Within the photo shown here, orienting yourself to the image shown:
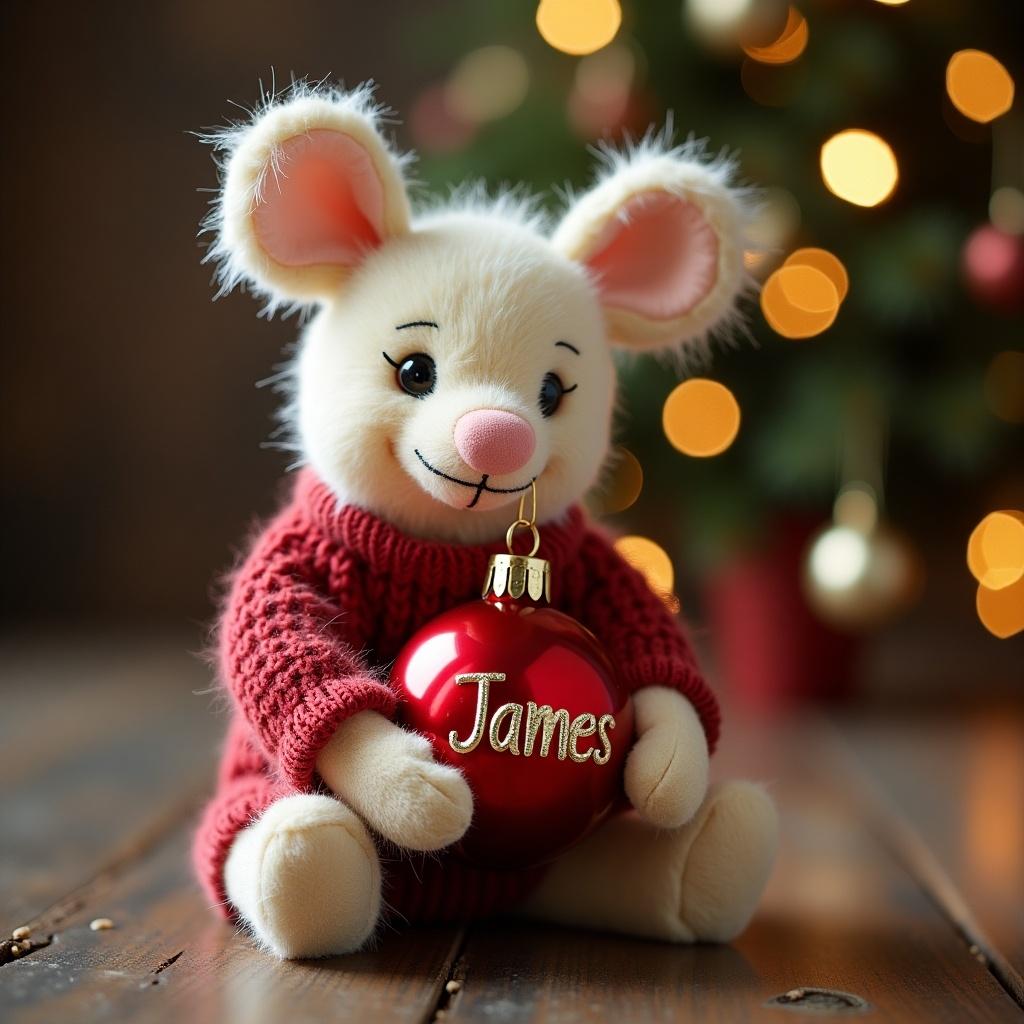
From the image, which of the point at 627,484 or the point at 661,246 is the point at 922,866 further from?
the point at 627,484

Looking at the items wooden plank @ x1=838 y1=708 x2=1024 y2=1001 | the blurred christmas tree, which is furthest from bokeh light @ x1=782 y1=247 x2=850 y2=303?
wooden plank @ x1=838 y1=708 x2=1024 y2=1001

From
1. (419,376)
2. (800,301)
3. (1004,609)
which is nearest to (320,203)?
(419,376)

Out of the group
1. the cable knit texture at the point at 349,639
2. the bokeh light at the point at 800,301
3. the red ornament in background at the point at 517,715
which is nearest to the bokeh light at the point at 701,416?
→ the bokeh light at the point at 800,301

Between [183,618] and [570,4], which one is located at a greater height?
[570,4]

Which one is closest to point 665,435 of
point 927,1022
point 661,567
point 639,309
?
point 661,567

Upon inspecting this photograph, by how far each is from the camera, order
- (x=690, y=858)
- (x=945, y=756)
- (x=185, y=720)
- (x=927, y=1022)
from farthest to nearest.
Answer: (x=185, y=720)
(x=945, y=756)
(x=690, y=858)
(x=927, y=1022)

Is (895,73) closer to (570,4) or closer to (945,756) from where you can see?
(570,4)

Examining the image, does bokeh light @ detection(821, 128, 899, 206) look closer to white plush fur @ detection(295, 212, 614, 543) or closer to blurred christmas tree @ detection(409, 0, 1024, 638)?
blurred christmas tree @ detection(409, 0, 1024, 638)

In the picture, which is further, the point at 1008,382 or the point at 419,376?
the point at 1008,382
